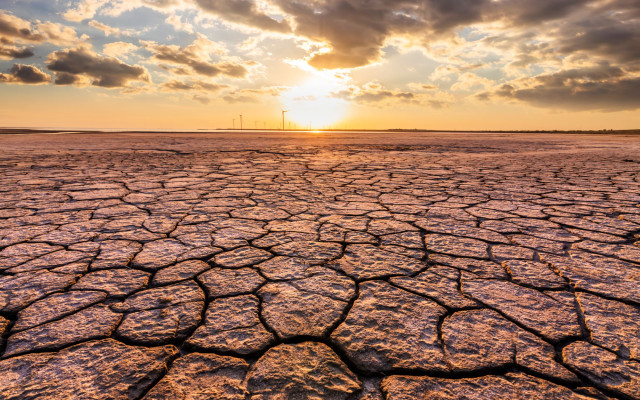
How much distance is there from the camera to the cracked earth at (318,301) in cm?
81

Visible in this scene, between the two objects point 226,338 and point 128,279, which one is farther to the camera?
point 128,279

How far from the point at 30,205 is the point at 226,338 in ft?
7.75

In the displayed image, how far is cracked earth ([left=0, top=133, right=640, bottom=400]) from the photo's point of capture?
810mm

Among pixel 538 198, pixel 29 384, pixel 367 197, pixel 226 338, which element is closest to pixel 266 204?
pixel 367 197

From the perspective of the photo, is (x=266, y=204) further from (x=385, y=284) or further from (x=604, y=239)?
(x=604, y=239)

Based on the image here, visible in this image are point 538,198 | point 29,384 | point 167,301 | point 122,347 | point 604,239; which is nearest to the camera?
point 29,384

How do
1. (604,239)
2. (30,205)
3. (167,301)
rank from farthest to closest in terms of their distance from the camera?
(30,205) < (604,239) < (167,301)

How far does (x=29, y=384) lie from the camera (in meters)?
0.78

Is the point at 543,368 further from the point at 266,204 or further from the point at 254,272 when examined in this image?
the point at 266,204

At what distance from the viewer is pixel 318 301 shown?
1.15 m

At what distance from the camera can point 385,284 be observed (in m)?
1.27

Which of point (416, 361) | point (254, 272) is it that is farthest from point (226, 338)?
point (416, 361)

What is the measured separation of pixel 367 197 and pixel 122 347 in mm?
2138

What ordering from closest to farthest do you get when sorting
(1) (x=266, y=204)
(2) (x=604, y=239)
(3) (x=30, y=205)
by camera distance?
(2) (x=604, y=239), (3) (x=30, y=205), (1) (x=266, y=204)
